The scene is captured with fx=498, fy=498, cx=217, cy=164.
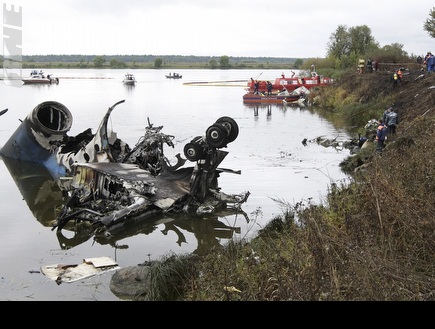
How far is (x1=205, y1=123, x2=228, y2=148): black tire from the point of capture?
1384 cm

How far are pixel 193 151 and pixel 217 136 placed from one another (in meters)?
0.81

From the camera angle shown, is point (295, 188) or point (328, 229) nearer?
point (328, 229)

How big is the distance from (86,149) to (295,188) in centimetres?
729

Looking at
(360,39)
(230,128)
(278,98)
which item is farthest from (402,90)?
(360,39)

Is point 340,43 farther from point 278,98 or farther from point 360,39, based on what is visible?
point 278,98

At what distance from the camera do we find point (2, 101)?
53969 mm

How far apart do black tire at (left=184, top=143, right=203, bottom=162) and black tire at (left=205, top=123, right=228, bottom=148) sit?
13.6 inches

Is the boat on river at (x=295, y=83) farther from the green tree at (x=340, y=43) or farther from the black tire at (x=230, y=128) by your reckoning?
the black tire at (x=230, y=128)

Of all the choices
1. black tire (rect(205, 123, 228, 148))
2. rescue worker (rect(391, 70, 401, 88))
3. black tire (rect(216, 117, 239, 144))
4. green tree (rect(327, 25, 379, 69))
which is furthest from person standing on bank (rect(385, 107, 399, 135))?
green tree (rect(327, 25, 379, 69))

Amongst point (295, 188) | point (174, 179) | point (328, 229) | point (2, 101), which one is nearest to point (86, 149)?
point (174, 179)

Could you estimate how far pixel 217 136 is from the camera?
1394 centimetres

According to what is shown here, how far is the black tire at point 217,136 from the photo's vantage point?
45.4 ft

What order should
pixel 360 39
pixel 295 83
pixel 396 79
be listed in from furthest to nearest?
pixel 360 39
pixel 295 83
pixel 396 79
